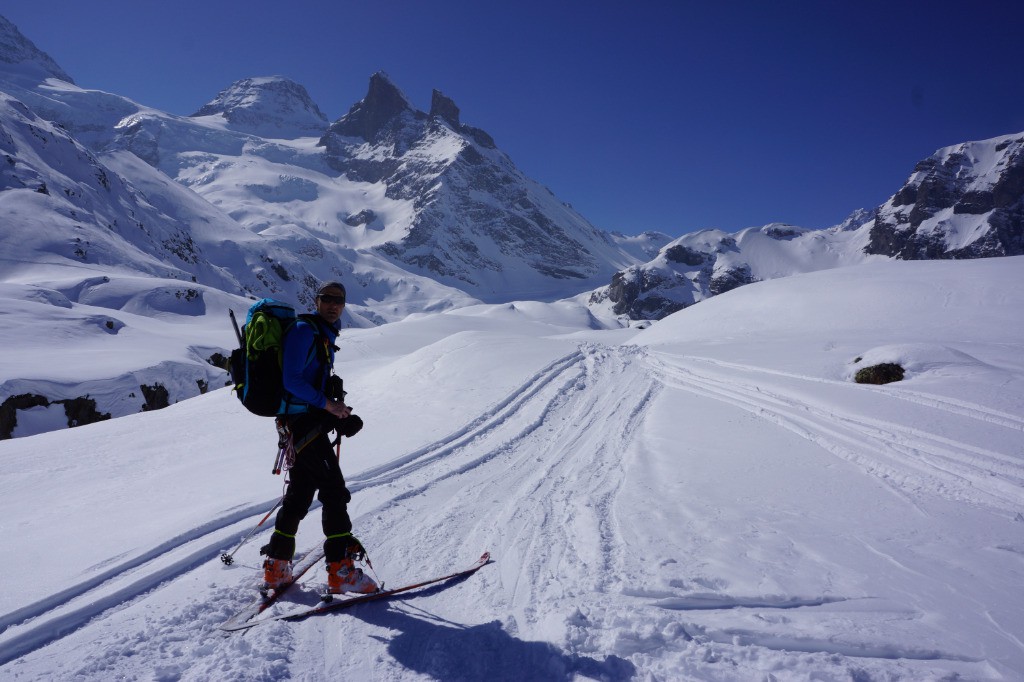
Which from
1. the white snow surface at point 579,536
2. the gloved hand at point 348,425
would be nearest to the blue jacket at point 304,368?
the gloved hand at point 348,425

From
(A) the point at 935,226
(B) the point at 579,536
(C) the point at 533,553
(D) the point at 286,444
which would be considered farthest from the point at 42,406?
(A) the point at 935,226

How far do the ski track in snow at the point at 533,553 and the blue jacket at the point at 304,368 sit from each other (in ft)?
4.86

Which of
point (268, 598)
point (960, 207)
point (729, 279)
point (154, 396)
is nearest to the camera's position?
point (268, 598)

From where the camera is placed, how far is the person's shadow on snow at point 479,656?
2.99 m

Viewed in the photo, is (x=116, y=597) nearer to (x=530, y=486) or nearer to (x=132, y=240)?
(x=530, y=486)

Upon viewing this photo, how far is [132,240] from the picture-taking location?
7888 cm

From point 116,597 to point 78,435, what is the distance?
8555 mm

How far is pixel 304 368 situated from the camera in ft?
12.0

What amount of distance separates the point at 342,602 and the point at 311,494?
811 millimetres

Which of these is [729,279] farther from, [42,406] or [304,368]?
[304,368]

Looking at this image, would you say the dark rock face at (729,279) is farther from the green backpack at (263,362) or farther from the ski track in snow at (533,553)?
the green backpack at (263,362)

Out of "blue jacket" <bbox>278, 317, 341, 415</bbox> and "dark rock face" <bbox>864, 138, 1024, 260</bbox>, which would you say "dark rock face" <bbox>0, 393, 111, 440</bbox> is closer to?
"blue jacket" <bbox>278, 317, 341, 415</bbox>

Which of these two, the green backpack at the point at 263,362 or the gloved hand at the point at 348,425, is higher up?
the green backpack at the point at 263,362

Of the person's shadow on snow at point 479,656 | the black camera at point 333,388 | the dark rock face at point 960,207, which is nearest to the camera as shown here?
the person's shadow on snow at point 479,656
